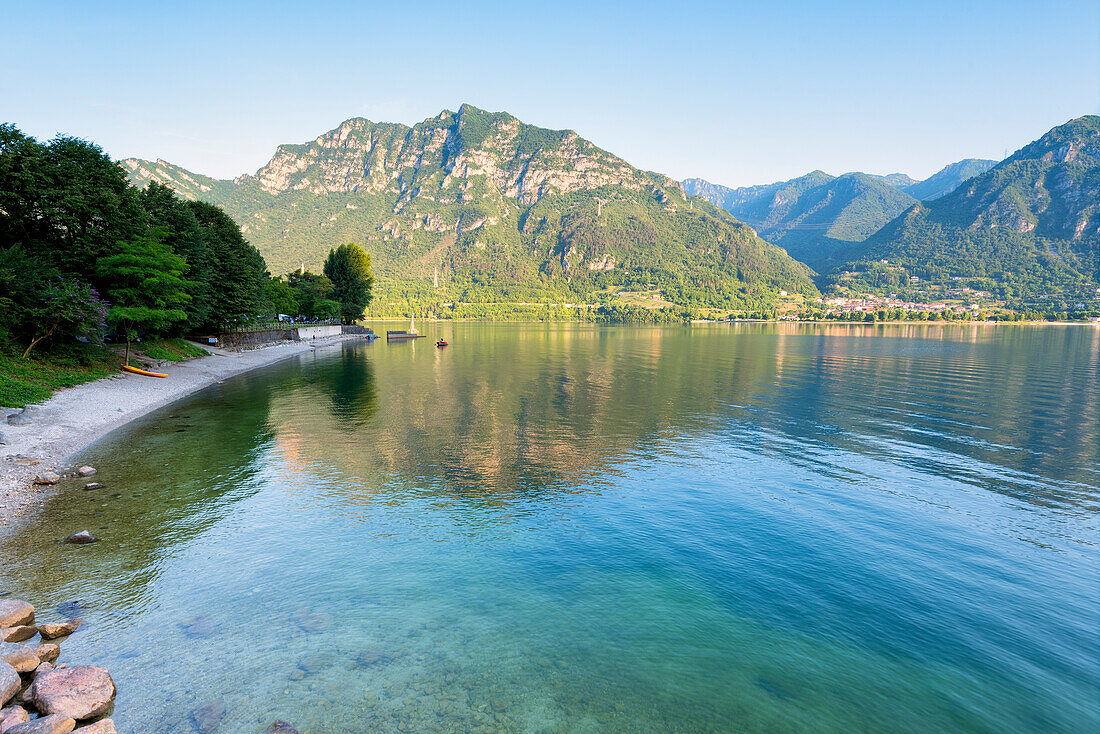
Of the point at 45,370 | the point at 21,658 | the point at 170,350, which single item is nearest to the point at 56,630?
the point at 21,658

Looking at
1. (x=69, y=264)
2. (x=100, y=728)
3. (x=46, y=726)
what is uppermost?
(x=69, y=264)

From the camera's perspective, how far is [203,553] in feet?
62.0

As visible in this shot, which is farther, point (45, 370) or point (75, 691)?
point (45, 370)

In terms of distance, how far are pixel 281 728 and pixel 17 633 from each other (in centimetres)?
848

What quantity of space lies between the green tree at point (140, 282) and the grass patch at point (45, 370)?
3976 mm

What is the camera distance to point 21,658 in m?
11.7

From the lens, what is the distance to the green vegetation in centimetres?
4097

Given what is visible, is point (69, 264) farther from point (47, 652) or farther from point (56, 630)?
point (47, 652)

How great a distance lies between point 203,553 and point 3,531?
315 inches

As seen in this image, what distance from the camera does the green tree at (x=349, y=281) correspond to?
157750mm

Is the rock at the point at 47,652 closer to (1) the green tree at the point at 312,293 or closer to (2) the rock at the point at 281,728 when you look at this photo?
(2) the rock at the point at 281,728

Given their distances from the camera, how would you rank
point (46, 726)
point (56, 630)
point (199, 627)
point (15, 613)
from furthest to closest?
point (199, 627), point (15, 613), point (56, 630), point (46, 726)

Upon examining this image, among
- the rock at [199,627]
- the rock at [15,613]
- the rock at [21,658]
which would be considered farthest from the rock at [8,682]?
the rock at [199,627]

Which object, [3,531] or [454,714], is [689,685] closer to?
[454,714]
